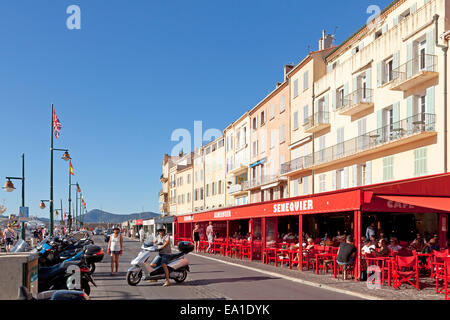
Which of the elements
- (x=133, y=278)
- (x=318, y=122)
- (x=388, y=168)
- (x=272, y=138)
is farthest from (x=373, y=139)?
(x=133, y=278)

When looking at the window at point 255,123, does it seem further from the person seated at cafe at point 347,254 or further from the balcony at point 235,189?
the person seated at cafe at point 347,254

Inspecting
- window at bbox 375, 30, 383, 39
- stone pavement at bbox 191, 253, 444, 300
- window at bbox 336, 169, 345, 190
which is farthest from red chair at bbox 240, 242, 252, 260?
window at bbox 375, 30, 383, 39

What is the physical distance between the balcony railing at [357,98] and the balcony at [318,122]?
289cm

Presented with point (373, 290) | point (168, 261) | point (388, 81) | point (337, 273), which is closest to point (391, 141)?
point (388, 81)

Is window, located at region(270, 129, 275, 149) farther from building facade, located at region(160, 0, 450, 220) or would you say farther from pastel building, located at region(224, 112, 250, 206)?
pastel building, located at region(224, 112, 250, 206)

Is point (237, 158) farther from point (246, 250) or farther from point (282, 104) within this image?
point (246, 250)

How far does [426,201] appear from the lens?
15.1m

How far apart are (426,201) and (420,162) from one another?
30.9 ft

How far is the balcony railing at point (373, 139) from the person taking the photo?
2325 cm

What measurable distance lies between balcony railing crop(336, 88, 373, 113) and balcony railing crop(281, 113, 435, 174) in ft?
6.17

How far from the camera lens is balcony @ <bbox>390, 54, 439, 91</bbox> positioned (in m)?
22.7

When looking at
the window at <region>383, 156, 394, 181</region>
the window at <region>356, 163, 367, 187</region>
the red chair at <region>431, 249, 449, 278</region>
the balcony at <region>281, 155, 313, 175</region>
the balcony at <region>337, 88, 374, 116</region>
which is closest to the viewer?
the red chair at <region>431, 249, 449, 278</region>

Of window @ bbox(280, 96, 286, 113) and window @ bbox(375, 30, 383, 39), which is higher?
window @ bbox(375, 30, 383, 39)
